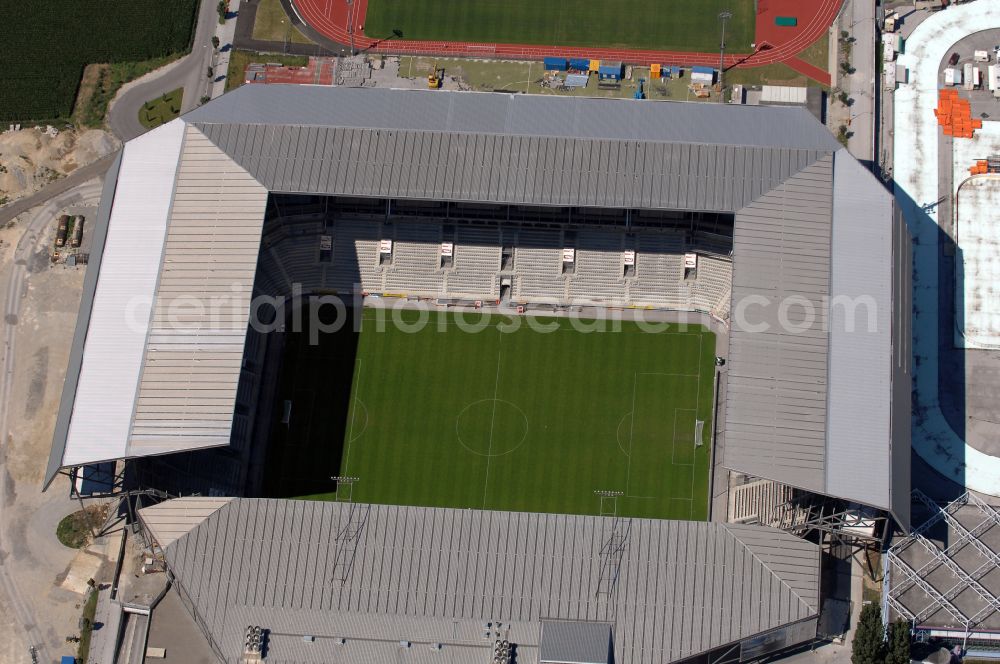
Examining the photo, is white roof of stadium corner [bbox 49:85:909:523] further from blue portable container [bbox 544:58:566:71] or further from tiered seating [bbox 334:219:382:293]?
blue portable container [bbox 544:58:566:71]

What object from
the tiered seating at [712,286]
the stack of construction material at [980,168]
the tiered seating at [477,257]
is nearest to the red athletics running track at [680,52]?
the stack of construction material at [980,168]

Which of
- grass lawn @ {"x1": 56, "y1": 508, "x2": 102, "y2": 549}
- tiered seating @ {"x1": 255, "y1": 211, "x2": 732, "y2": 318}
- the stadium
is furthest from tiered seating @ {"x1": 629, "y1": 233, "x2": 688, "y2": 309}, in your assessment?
grass lawn @ {"x1": 56, "y1": 508, "x2": 102, "y2": 549}

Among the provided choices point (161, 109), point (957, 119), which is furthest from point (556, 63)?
point (161, 109)

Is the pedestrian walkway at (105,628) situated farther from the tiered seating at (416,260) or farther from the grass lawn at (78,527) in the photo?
the tiered seating at (416,260)

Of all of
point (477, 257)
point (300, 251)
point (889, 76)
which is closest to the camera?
point (477, 257)

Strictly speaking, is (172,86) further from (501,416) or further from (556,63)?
(501,416)

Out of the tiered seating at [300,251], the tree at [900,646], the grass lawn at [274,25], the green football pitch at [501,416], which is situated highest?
the grass lawn at [274,25]

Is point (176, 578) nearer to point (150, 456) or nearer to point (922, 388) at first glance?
point (150, 456)
